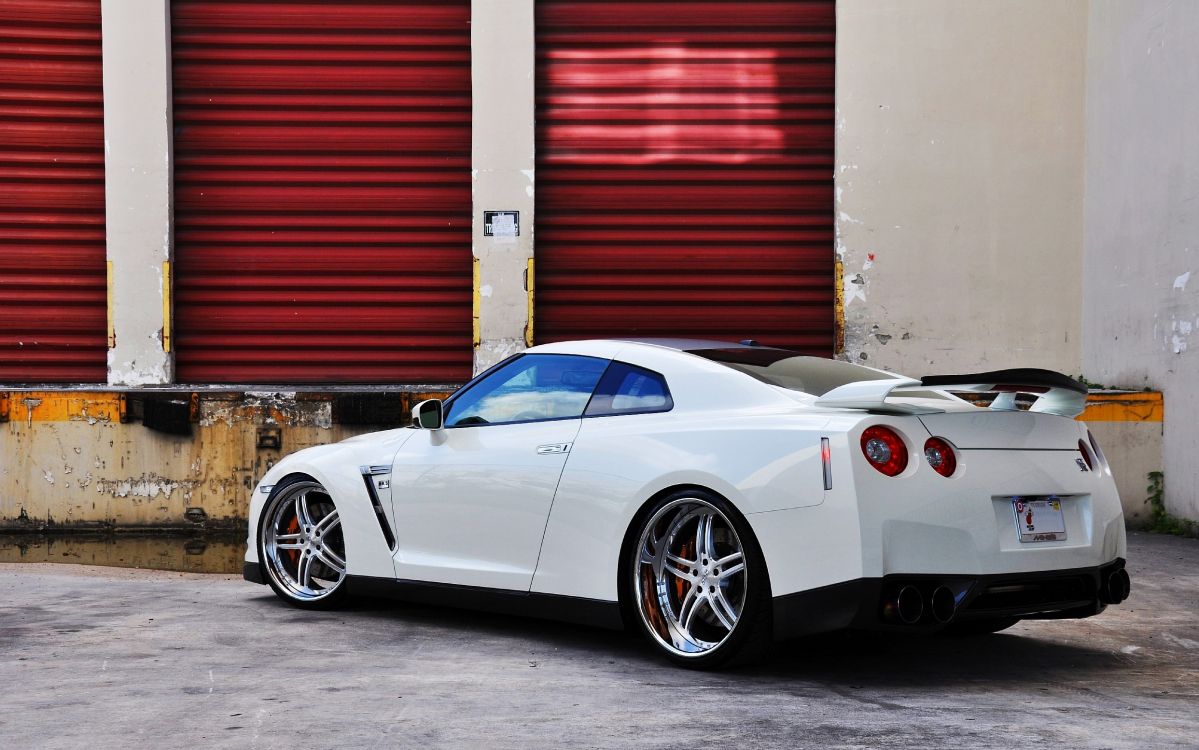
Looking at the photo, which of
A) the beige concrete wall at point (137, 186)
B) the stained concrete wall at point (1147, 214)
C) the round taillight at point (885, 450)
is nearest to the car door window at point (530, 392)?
the round taillight at point (885, 450)

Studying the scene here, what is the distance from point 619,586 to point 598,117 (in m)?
7.66

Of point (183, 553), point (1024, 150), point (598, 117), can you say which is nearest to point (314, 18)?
point (598, 117)

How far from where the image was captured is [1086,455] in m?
5.11

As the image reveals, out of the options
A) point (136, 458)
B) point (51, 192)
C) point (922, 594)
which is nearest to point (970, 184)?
point (136, 458)

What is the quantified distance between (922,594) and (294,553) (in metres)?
3.49

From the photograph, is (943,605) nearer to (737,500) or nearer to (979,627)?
(737,500)

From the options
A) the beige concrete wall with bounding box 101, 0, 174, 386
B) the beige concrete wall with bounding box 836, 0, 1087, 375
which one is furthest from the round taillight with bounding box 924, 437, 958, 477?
the beige concrete wall with bounding box 101, 0, 174, 386

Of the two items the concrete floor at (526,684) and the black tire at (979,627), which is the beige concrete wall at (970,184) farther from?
the black tire at (979,627)

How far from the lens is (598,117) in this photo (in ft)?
39.7

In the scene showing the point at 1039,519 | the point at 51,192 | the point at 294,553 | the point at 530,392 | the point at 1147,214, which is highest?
the point at 51,192

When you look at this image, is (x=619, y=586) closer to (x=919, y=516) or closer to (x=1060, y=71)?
(x=919, y=516)

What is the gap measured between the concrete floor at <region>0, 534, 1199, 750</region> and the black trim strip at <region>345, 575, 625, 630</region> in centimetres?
15

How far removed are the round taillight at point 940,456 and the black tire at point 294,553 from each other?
306cm

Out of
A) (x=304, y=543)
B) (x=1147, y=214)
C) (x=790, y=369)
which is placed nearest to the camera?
(x=790, y=369)
